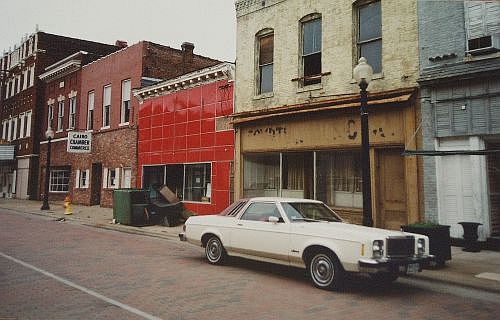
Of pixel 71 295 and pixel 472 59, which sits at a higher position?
pixel 472 59

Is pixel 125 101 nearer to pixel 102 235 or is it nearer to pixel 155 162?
pixel 155 162

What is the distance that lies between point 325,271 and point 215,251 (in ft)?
9.44

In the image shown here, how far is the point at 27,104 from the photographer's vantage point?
36094 millimetres

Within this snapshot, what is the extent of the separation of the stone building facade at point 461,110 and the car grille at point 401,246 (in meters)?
3.97

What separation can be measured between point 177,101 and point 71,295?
584 inches

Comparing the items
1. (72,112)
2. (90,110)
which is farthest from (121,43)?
(90,110)

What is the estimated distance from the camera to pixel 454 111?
1087 centimetres

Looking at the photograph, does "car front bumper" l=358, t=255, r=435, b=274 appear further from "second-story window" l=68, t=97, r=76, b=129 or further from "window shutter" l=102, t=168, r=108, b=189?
"second-story window" l=68, t=97, r=76, b=129

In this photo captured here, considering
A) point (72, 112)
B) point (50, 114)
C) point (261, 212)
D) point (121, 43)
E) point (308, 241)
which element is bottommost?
point (308, 241)

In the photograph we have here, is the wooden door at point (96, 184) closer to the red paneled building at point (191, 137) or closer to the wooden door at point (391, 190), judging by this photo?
the red paneled building at point (191, 137)

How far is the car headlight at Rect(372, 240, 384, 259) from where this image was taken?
6.42m

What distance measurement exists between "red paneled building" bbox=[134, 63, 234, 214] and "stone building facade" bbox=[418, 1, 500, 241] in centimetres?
807

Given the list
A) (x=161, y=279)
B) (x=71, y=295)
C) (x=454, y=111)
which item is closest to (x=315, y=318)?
(x=161, y=279)

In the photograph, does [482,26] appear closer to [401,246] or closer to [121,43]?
[401,246]
